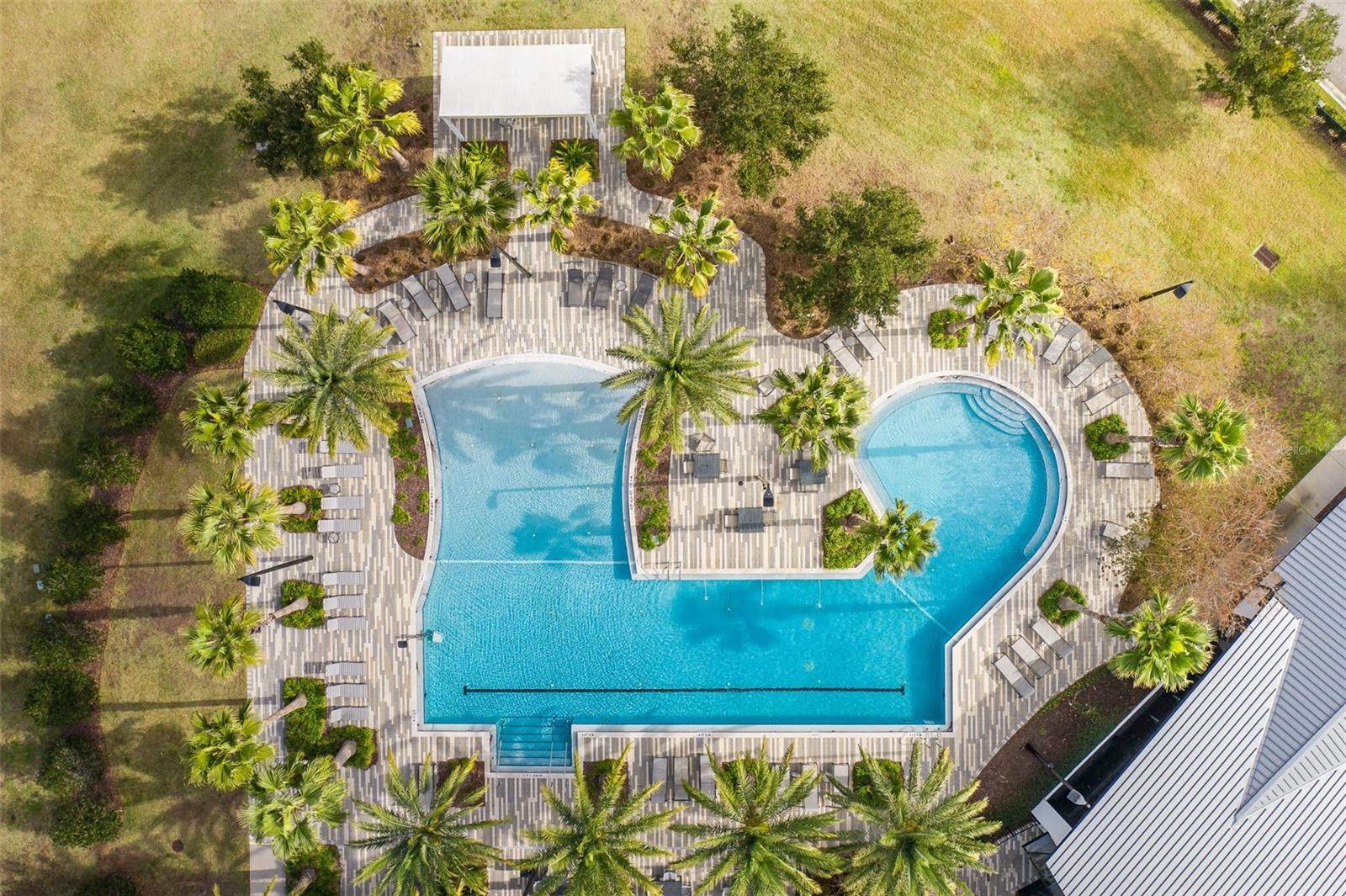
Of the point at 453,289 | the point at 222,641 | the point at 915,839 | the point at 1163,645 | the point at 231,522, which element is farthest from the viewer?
the point at 453,289

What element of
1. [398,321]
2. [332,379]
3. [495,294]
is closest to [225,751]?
[332,379]

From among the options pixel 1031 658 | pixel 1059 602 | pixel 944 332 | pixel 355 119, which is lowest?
pixel 1031 658

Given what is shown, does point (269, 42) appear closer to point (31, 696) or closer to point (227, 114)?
point (227, 114)

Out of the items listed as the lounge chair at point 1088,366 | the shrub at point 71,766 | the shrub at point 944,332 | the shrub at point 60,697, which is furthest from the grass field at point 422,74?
the shrub at point 944,332

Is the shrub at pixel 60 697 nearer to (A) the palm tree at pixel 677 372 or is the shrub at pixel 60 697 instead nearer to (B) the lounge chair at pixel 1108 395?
(A) the palm tree at pixel 677 372

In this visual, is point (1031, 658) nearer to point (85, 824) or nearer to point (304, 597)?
point (304, 597)

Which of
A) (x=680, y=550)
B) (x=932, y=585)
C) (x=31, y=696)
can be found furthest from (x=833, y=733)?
(x=31, y=696)
